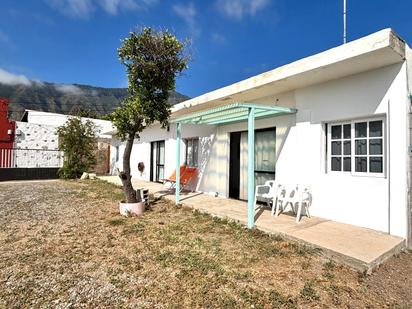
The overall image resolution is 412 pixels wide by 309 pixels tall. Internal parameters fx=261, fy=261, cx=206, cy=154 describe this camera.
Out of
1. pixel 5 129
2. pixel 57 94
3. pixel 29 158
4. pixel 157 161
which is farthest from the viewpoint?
pixel 57 94

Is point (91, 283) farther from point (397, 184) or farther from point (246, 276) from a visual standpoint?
point (397, 184)

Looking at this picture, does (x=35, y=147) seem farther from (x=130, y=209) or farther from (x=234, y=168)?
(x=234, y=168)

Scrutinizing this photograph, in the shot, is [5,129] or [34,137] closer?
[5,129]

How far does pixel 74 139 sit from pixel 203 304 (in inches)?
563

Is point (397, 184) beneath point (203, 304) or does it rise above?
above

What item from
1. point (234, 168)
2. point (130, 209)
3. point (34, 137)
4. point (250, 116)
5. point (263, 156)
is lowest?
point (130, 209)

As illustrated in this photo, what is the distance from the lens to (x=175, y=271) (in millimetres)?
3471

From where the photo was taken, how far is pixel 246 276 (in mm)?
3336

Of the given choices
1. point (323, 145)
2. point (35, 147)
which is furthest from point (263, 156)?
point (35, 147)

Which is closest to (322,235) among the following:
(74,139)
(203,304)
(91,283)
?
(203,304)

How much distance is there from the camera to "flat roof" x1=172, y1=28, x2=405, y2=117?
13.3 feet

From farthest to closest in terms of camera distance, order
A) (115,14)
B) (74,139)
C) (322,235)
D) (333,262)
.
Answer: (74,139), (115,14), (322,235), (333,262)

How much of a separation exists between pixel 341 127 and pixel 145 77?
190 inches

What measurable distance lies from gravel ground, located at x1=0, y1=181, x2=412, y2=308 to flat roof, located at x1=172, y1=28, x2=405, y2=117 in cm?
321
